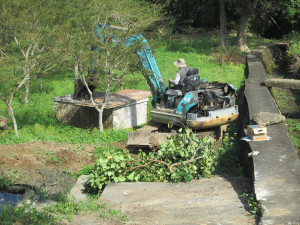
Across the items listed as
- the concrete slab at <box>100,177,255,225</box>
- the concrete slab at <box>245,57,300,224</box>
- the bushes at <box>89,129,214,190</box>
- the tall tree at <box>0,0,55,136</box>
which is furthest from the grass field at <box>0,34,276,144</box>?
Answer: the concrete slab at <box>245,57,300,224</box>

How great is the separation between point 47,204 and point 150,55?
6.68 m

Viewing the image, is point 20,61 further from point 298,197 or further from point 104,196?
point 298,197

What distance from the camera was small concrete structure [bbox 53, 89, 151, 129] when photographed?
13.5m

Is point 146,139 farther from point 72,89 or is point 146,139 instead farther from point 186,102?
point 72,89

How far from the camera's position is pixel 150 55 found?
13.0 metres

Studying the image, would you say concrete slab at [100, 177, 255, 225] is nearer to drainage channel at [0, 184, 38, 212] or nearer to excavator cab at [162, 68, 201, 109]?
drainage channel at [0, 184, 38, 212]

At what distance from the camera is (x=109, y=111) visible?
13.4m

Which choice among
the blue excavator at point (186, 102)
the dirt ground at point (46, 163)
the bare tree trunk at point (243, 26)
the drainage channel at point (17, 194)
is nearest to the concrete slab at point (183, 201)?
the dirt ground at point (46, 163)

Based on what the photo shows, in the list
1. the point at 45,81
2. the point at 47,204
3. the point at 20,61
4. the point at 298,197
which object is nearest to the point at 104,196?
the point at 47,204

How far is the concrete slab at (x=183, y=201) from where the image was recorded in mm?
6453

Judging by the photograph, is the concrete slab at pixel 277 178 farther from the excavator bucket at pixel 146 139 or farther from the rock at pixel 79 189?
the rock at pixel 79 189

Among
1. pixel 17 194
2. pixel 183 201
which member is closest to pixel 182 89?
pixel 183 201

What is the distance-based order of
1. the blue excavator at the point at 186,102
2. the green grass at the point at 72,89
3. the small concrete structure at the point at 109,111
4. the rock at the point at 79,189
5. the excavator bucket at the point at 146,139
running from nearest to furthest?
the rock at the point at 79,189 < the excavator bucket at the point at 146,139 < the blue excavator at the point at 186,102 < the green grass at the point at 72,89 < the small concrete structure at the point at 109,111

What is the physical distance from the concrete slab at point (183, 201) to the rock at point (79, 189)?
65 cm
